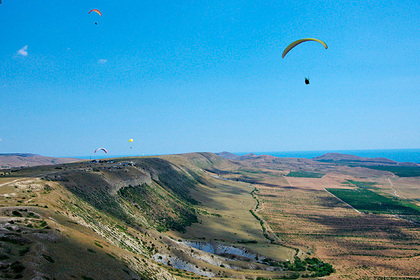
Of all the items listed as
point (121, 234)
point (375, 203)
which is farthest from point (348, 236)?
point (375, 203)

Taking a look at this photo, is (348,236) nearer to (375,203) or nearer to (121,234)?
(121,234)

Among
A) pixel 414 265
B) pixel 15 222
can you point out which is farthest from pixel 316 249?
pixel 15 222

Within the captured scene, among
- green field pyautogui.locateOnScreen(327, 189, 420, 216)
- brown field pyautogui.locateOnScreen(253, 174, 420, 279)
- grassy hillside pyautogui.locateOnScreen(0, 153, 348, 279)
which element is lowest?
green field pyautogui.locateOnScreen(327, 189, 420, 216)

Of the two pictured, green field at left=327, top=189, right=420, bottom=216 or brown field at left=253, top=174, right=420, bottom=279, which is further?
green field at left=327, top=189, right=420, bottom=216

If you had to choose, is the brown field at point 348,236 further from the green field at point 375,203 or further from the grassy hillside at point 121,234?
the green field at point 375,203

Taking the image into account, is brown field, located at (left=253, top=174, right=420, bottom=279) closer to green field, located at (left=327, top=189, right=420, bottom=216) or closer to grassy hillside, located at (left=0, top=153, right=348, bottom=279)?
grassy hillside, located at (left=0, top=153, right=348, bottom=279)

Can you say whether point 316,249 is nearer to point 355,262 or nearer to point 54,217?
point 355,262

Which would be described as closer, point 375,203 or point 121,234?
point 121,234

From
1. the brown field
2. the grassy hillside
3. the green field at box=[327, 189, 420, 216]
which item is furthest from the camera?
the green field at box=[327, 189, 420, 216]

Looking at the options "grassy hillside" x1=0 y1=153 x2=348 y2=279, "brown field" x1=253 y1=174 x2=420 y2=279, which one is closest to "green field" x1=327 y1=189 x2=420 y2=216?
"brown field" x1=253 y1=174 x2=420 y2=279
